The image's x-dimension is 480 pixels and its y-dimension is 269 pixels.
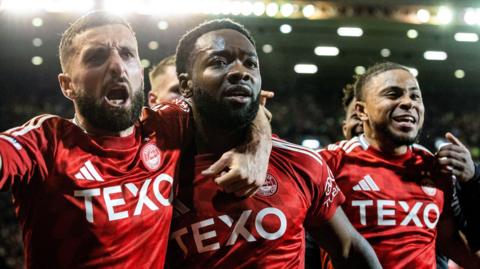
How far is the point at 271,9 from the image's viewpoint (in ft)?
43.5

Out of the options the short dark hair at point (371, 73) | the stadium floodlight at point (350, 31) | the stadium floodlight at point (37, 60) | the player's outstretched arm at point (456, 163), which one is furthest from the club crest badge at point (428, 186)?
the stadium floodlight at point (37, 60)

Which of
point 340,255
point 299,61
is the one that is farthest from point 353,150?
point 299,61

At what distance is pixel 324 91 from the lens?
19.8 metres

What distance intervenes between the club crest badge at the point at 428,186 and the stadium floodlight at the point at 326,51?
1474 cm

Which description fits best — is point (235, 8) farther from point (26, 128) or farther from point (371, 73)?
point (26, 128)

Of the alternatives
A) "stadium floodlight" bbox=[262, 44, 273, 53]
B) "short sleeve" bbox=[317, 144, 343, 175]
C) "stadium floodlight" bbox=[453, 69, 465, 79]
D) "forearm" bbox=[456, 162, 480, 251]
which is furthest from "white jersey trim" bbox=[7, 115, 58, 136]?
"stadium floodlight" bbox=[453, 69, 465, 79]

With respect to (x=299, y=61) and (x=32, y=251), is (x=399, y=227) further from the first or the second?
(x=299, y=61)

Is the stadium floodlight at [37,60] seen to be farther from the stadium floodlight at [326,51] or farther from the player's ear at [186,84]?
the player's ear at [186,84]

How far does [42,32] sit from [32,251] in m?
15.2

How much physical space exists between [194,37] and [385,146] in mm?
1280

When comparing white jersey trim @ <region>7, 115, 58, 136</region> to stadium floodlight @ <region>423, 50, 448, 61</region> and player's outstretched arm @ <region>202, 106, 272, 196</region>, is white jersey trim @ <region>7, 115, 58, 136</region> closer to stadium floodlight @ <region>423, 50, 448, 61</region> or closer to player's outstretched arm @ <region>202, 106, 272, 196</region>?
player's outstretched arm @ <region>202, 106, 272, 196</region>

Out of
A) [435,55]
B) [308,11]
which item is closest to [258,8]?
[308,11]

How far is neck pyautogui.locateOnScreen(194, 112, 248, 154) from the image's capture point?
2.27 meters

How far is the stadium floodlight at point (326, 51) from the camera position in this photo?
1744 centimetres
